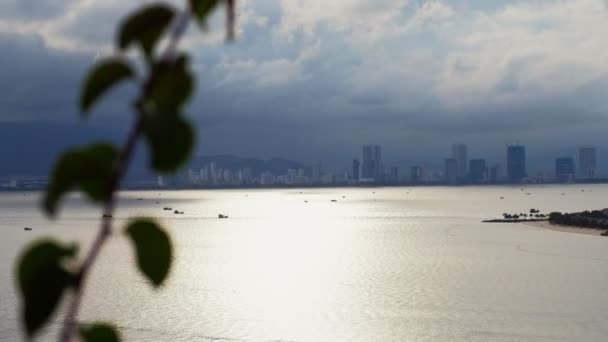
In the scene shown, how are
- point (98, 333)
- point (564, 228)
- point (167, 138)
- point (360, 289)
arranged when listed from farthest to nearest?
point (564, 228) → point (360, 289) → point (98, 333) → point (167, 138)

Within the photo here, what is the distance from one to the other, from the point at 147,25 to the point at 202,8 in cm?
4

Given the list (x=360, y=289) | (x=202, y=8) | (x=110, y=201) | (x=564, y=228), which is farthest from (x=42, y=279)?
(x=564, y=228)

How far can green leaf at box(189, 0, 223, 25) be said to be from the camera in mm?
425

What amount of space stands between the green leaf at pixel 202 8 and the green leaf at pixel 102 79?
58mm

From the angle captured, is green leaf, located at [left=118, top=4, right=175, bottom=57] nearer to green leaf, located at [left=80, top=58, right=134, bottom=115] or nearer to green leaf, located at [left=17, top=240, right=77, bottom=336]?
green leaf, located at [left=80, top=58, right=134, bottom=115]

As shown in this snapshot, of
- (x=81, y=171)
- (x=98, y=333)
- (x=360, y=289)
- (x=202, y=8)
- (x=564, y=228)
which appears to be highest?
(x=202, y=8)

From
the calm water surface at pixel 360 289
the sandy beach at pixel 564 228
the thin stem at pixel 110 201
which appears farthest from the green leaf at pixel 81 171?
the sandy beach at pixel 564 228

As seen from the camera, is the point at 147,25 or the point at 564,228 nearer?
the point at 147,25

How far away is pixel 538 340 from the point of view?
59.9 feet

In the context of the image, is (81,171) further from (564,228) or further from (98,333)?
(564,228)

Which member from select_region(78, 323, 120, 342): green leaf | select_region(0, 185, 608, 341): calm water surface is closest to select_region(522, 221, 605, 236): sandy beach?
select_region(0, 185, 608, 341): calm water surface

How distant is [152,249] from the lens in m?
0.45

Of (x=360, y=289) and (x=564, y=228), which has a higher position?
(x=564, y=228)

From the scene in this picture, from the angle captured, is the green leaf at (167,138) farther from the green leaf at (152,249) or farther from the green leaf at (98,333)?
the green leaf at (98,333)
